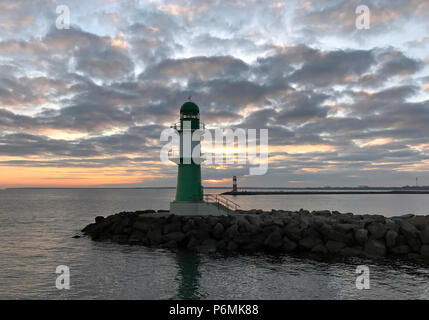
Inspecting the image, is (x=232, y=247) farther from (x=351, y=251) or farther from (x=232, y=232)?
(x=351, y=251)

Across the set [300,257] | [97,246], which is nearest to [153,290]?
[300,257]

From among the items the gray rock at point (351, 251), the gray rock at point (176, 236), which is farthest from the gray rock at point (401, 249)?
the gray rock at point (176, 236)

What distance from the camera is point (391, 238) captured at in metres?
21.0

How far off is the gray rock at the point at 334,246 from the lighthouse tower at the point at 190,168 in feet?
28.6

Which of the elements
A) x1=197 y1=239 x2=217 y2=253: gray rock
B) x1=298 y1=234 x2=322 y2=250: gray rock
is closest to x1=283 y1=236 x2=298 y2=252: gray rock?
x1=298 y1=234 x2=322 y2=250: gray rock

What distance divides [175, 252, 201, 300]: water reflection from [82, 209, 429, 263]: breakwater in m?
1.83

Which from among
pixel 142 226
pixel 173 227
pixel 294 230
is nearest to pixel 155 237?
pixel 173 227

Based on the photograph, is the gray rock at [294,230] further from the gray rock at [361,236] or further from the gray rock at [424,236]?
the gray rock at [424,236]

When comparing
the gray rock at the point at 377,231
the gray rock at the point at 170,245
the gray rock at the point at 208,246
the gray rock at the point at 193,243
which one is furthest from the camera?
the gray rock at the point at 170,245

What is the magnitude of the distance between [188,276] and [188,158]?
37.8ft

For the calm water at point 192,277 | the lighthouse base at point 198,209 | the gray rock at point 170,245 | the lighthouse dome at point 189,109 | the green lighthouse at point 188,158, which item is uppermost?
the lighthouse dome at point 189,109

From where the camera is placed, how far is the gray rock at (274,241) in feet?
71.5
